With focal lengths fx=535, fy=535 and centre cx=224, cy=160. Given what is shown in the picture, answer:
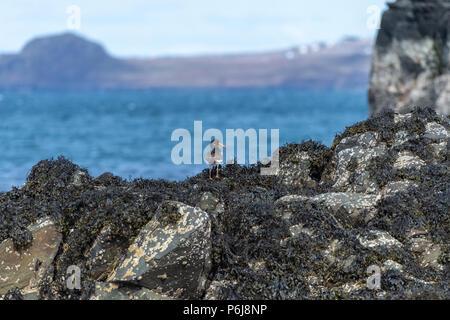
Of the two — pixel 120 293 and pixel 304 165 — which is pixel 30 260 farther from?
pixel 304 165

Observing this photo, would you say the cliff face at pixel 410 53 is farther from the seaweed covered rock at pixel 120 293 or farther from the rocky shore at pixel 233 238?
the seaweed covered rock at pixel 120 293

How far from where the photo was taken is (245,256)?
26.8ft

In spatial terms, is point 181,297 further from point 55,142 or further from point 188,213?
point 55,142

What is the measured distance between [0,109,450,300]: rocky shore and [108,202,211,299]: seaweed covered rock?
Answer: 0.02 metres

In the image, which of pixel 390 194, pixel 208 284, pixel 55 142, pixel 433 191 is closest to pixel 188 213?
pixel 208 284

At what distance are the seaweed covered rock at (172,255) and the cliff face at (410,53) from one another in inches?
1025

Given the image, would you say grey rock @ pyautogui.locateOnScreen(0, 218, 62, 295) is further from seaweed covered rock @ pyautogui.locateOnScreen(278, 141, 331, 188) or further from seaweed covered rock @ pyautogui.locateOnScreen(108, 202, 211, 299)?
seaweed covered rock @ pyautogui.locateOnScreen(278, 141, 331, 188)

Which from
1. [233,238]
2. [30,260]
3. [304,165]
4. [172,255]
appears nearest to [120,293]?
[172,255]

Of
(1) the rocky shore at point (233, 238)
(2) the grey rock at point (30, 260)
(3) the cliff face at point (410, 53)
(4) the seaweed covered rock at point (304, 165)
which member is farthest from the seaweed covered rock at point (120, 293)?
(3) the cliff face at point (410, 53)

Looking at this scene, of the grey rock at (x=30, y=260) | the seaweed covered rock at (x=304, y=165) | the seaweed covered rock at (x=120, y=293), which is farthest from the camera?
the seaweed covered rock at (x=304, y=165)

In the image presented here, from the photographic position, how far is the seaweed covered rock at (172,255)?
24.7 ft

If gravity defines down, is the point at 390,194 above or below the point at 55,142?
above

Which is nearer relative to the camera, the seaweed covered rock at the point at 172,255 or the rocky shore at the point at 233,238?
the seaweed covered rock at the point at 172,255
